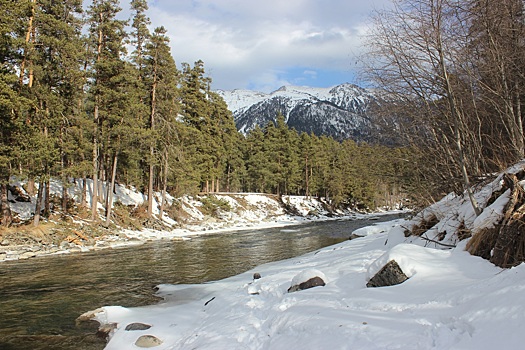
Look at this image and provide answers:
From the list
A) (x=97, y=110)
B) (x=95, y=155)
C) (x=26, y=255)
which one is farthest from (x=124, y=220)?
(x=26, y=255)

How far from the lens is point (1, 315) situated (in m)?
8.01

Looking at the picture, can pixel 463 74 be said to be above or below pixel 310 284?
above

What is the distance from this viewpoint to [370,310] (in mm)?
4680

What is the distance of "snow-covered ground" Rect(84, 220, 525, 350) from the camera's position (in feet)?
11.2

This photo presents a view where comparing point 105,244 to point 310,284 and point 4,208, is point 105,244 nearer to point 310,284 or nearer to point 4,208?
point 4,208

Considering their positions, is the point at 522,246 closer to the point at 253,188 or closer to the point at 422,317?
the point at 422,317

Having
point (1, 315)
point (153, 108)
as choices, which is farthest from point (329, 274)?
point (153, 108)

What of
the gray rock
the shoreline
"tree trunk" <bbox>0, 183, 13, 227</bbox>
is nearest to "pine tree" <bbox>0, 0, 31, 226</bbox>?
"tree trunk" <bbox>0, 183, 13, 227</bbox>

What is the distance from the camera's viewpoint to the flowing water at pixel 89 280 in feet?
22.7

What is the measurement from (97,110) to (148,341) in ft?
69.9

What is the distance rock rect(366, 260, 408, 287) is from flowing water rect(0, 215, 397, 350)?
5.02 meters

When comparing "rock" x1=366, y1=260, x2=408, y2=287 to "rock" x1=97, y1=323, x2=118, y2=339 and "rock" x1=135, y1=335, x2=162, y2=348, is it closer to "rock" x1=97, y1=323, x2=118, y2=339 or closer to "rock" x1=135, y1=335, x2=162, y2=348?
"rock" x1=135, y1=335, x2=162, y2=348

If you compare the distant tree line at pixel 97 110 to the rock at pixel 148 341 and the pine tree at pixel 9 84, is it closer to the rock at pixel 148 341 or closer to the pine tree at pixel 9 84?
the pine tree at pixel 9 84

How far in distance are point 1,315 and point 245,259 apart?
900 centimetres
